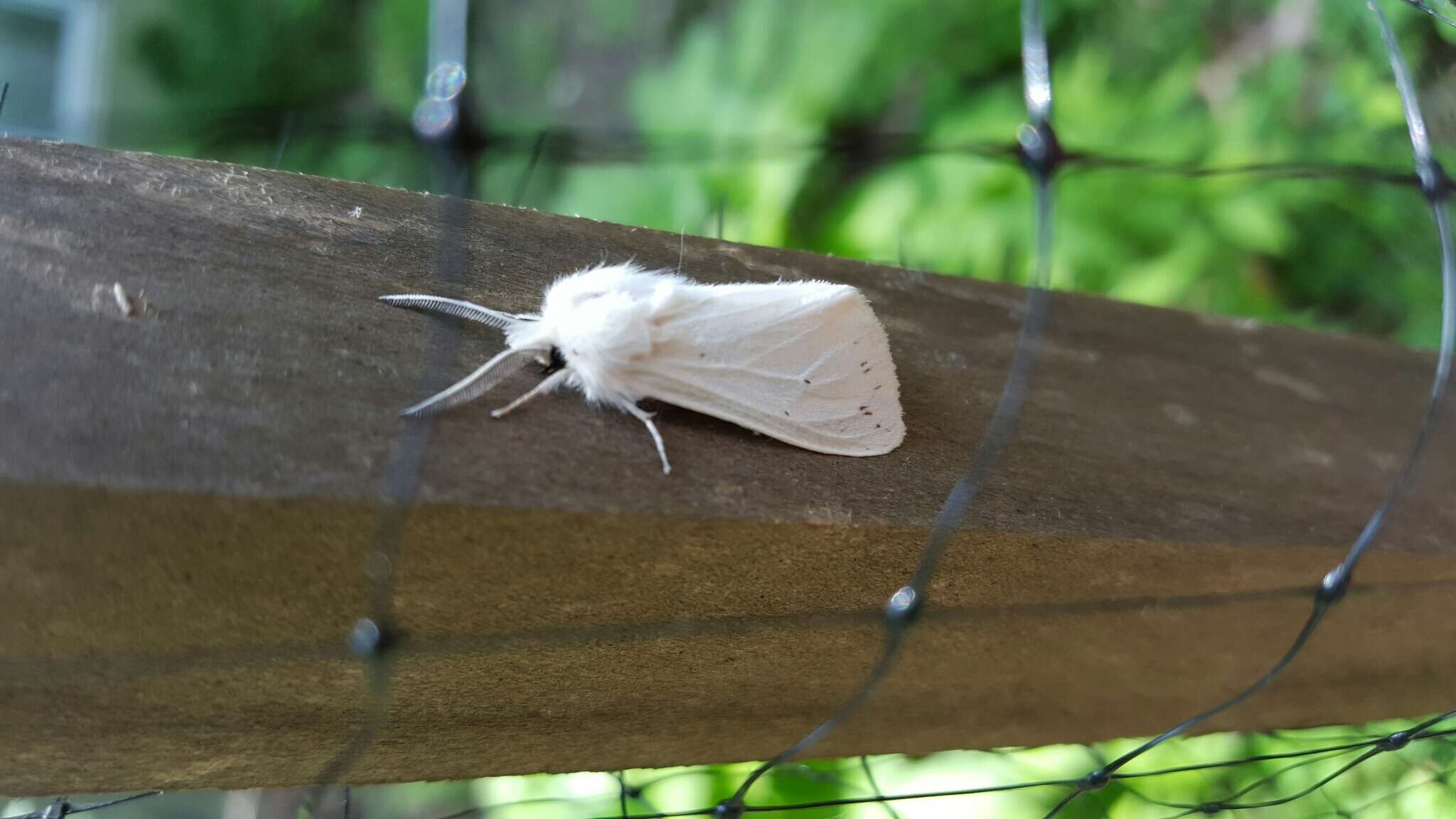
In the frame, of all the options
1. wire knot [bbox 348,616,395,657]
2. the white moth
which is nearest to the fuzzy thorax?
the white moth

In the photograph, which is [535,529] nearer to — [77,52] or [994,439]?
[994,439]

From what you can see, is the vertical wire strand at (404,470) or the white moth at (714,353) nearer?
the vertical wire strand at (404,470)

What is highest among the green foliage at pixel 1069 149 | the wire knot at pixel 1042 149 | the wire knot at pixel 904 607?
the green foliage at pixel 1069 149

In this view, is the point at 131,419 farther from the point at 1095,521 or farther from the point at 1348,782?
the point at 1348,782

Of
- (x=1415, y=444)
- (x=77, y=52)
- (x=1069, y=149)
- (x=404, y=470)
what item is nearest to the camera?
(x=404, y=470)

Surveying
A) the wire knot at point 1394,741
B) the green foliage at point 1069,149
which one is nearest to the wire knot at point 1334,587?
the wire knot at point 1394,741

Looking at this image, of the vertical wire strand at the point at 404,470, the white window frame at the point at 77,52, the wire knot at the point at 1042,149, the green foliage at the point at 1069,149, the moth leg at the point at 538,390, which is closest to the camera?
the vertical wire strand at the point at 404,470

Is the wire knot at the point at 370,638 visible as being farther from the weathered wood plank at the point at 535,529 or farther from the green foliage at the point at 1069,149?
the green foliage at the point at 1069,149

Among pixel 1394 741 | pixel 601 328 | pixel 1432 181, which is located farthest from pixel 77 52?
pixel 1394 741
